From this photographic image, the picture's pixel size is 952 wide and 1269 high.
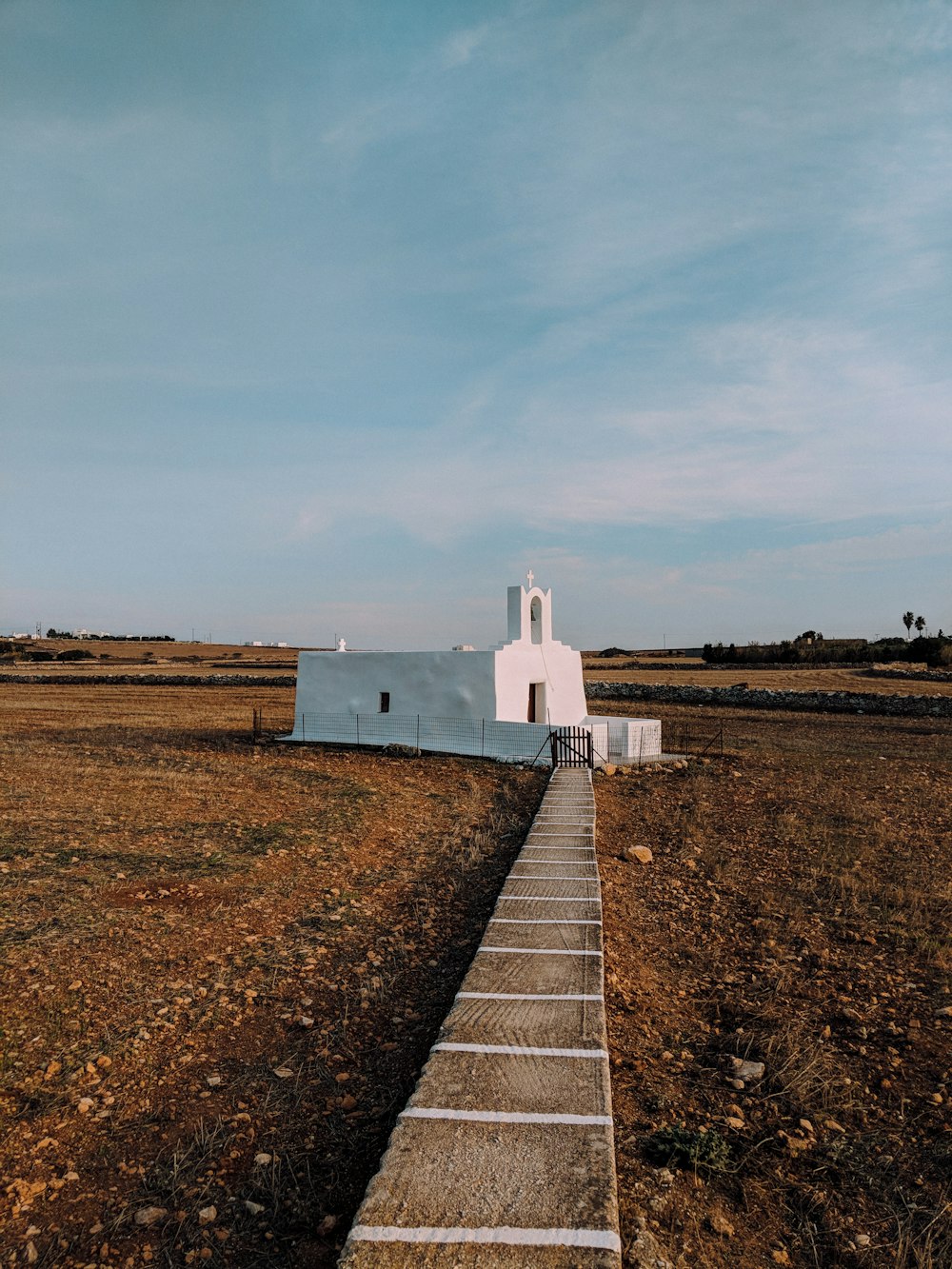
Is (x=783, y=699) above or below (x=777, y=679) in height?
below

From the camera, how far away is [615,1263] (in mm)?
3172

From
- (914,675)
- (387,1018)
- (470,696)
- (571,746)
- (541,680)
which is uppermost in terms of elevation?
(541,680)

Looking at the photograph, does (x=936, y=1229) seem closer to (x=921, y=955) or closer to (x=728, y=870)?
(x=921, y=955)

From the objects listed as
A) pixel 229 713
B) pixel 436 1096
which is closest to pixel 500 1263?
pixel 436 1096

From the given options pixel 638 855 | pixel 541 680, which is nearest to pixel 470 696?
pixel 541 680

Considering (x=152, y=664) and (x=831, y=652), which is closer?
(x=831, y=652)

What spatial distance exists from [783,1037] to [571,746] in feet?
43.4

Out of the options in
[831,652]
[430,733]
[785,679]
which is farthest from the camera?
[831,652]

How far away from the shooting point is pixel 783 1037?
575cm

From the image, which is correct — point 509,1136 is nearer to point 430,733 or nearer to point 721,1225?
point 721,1225

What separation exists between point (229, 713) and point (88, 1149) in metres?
31.6

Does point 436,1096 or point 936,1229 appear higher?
point 436,1096

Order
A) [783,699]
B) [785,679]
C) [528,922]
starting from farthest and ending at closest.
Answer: [785,679], [783,699], [528,922]

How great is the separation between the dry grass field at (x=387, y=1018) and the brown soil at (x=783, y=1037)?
0.02m
